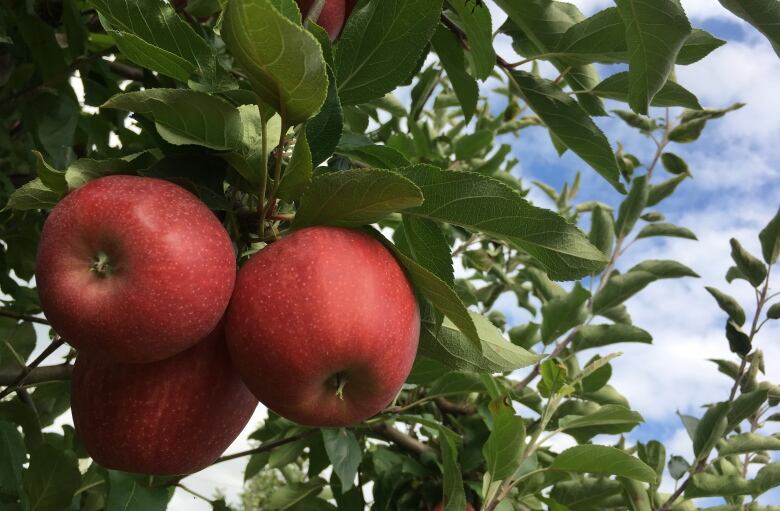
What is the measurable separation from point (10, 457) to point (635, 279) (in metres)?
1.65

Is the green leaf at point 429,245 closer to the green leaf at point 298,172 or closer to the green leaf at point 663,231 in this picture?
the green leaf at point 298,172

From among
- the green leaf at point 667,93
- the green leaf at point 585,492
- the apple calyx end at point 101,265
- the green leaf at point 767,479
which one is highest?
the green leaf at point 667,93

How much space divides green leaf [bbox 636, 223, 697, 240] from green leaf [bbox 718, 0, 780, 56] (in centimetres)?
156

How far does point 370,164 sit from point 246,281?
35 centimetres

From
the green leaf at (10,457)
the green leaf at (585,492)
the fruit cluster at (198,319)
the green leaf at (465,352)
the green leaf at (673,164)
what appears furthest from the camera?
the green leaf at (673,164)

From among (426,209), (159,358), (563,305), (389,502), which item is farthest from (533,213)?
(389,502)

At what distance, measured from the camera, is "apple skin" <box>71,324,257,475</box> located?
854 millimetres

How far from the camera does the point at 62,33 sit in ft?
6.19

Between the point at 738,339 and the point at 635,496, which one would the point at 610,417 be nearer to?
the point at 635,496

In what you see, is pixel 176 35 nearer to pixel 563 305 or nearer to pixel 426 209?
pixel 426 209

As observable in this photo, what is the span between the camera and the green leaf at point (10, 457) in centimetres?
138

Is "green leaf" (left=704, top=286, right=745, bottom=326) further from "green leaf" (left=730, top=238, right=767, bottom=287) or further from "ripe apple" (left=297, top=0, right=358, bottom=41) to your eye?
"ripe apple" (left=297, top=0, right=358, bottom=41)

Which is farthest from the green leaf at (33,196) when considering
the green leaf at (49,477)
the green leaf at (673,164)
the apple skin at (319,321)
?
the green leaf at (673,164)

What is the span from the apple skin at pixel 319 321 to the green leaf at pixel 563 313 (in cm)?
120
